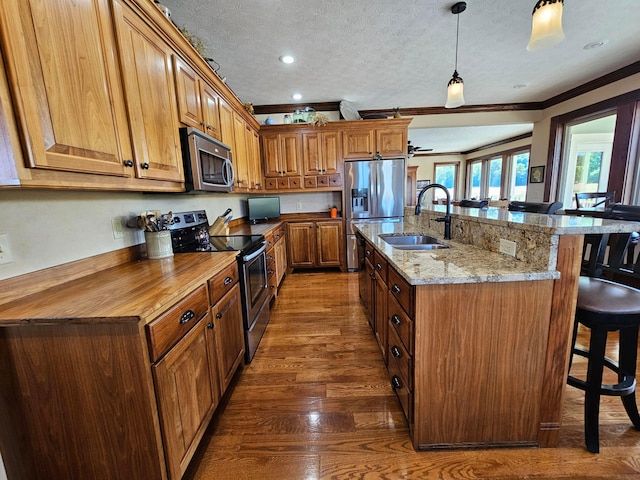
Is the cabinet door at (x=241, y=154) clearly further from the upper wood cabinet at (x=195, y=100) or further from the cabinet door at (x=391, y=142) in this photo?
the cabinet door at (x=391, y=142)

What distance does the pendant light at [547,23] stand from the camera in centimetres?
162

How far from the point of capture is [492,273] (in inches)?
45.0

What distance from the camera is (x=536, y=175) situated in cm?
483

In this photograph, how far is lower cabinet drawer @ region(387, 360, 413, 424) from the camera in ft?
4.30

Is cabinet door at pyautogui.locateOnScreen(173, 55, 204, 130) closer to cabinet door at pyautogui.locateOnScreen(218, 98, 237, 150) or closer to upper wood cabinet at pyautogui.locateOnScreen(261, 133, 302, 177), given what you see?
cabinet door at pyautogui.locateOnScreen(218, 98, 237, 150)

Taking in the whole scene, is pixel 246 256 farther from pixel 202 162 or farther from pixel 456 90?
pixel 456 90

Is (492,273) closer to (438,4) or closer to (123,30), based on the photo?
(123,30)

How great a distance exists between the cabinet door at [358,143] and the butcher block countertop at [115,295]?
125 inches

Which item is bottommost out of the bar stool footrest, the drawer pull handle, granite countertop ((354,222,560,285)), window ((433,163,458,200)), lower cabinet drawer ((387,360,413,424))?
lower cabinet drawer ((387,360,413,424))

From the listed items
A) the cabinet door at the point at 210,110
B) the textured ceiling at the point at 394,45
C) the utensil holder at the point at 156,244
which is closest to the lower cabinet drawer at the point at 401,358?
the utensil holder at the point at 156,244

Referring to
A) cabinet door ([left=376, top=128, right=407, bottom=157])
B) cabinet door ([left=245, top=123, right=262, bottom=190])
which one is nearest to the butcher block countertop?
cabinet door ([left=245, top=123, right=262, bottom=190])

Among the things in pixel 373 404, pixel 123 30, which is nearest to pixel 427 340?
pixel 373 404

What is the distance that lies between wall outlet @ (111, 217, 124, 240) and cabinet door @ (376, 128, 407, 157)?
351 cm

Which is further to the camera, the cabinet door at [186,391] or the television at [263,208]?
the television at [263,208]
